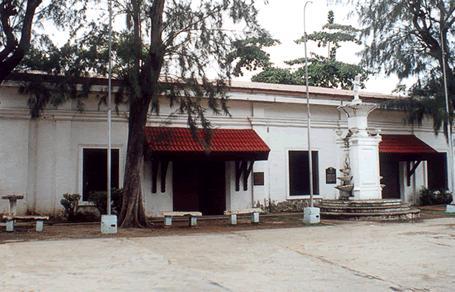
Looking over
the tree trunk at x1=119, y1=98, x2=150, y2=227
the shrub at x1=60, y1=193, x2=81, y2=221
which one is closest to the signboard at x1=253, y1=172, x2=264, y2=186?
the tree trunk at x1=119, y1=98, x2=150, y2=227

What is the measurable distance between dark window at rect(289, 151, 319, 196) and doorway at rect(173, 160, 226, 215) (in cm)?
294

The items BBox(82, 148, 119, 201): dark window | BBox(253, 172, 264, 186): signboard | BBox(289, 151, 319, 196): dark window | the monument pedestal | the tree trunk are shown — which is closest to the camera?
the tree trunk

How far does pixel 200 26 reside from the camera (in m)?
14.9

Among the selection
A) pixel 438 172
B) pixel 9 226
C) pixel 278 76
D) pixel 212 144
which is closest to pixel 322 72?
pixel 278 76

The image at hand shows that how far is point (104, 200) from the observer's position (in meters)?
16.6

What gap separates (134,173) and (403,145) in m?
13.0

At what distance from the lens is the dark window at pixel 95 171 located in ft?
57.9

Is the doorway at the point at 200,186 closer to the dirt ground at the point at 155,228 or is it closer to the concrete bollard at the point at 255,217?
the dirt ground at the point at 155,228

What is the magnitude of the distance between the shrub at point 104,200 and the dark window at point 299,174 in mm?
7102

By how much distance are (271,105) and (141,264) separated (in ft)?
41.9

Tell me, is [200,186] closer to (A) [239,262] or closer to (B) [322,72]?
(A) [239,262]

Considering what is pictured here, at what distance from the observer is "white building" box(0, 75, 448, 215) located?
55.6 ft

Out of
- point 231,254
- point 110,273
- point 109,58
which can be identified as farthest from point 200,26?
point 110,273

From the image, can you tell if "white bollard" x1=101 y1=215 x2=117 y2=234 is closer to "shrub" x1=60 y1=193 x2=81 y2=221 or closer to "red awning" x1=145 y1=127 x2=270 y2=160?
"shrub" x1=60 y1=193 x2=81 y2=221
